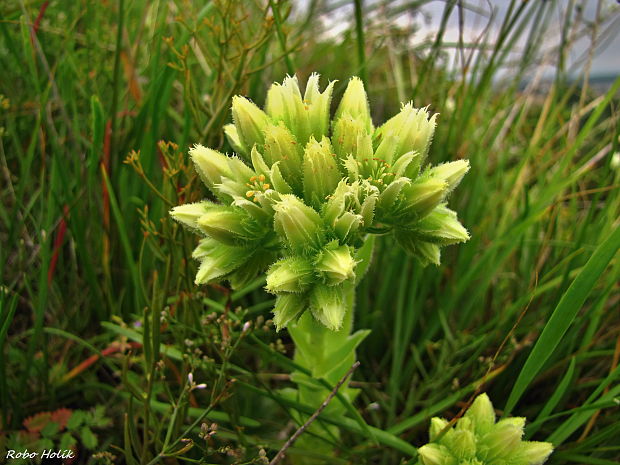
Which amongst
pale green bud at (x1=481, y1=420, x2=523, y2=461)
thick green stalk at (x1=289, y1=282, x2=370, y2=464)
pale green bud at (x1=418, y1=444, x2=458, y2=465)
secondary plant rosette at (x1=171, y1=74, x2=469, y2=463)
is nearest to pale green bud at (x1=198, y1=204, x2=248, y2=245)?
secondary plant rosette at (x1=171, y1=74, x2=469, y2=463)

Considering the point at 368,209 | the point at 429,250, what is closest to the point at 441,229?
the point at 429,250

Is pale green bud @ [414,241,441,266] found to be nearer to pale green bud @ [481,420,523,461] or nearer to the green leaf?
the green leaf

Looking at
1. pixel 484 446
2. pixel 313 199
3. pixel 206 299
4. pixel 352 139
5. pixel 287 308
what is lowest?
pixel 484 446

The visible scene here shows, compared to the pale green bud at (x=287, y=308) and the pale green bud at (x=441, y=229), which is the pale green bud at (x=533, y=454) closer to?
the pale green bud at (x=441, y=229)

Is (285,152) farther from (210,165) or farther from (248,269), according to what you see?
(248,269)

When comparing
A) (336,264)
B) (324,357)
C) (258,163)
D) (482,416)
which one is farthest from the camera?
(324,357)

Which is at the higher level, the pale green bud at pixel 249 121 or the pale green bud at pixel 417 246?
the pale green bud at pixel 249 121

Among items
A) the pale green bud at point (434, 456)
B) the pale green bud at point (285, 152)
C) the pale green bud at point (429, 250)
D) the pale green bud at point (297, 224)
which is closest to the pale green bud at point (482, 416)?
the pale green bud at point (434, 456)
